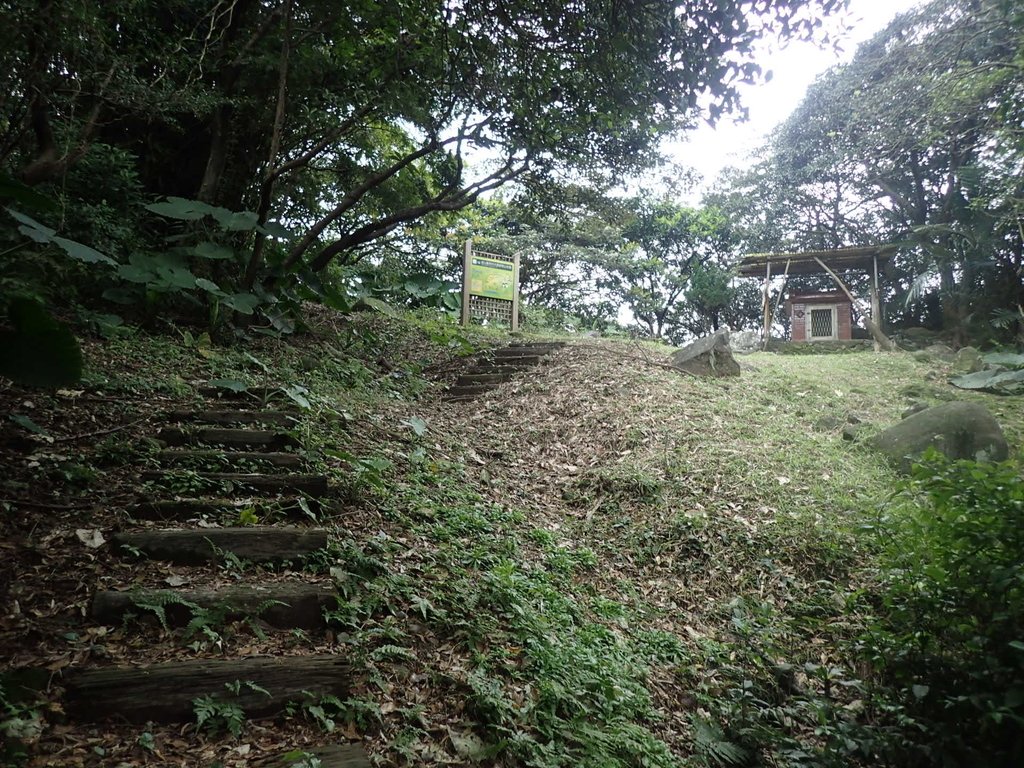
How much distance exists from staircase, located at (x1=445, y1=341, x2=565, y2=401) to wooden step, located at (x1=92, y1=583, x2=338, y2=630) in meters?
5.44

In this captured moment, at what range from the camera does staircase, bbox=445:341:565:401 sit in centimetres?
841

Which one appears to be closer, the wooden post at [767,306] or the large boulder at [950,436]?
the large boulder at [950,436]

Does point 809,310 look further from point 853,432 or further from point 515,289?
point 853,432

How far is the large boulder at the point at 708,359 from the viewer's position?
934cm

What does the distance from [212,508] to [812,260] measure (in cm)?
1625

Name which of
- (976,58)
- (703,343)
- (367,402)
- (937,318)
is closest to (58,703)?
(367,402)

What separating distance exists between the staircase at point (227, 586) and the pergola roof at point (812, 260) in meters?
14.8

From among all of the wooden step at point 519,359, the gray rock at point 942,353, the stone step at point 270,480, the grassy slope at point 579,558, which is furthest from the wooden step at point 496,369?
the gray rock at point 942,353

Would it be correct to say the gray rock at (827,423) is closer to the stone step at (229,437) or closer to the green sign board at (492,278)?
the stone step at (229,437)

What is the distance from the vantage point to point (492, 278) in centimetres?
1225

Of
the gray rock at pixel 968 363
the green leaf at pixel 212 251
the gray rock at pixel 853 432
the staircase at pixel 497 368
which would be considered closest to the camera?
the green leaf at pixel 212 251

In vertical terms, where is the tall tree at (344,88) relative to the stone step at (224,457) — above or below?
above

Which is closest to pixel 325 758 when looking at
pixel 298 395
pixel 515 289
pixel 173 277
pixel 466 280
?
pixel 298 395

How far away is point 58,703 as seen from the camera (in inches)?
77.8
